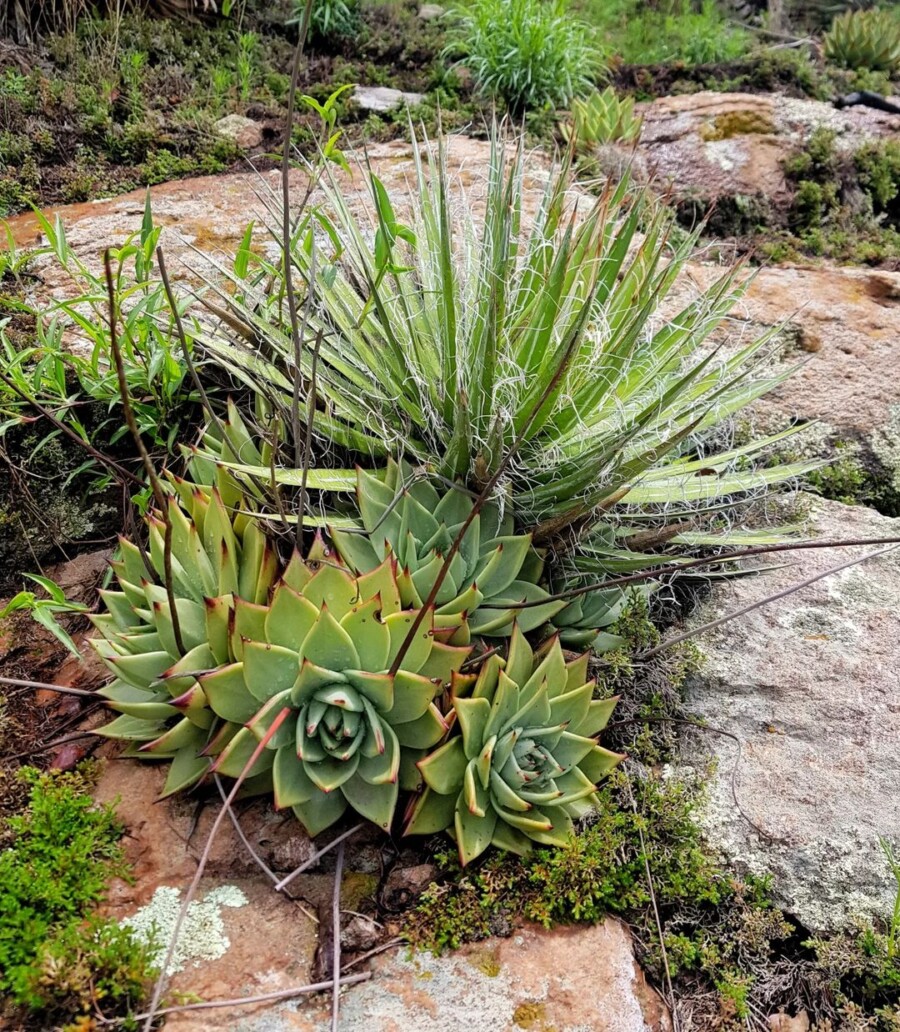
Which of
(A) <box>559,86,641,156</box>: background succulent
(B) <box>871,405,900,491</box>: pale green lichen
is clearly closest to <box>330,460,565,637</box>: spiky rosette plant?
(B) <box>871,405,900,491</box>: pale green lichen

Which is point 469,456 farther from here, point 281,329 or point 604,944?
point 604,944

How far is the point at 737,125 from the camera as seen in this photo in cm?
501

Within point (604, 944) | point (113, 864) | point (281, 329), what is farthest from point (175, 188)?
point (604, 944)

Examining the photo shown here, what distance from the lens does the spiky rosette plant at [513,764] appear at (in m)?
1.72

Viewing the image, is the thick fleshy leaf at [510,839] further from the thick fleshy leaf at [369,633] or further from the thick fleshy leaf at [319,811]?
the thick fleshy leaf at [369,633]

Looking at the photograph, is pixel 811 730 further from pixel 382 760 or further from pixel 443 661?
pixel 382 760

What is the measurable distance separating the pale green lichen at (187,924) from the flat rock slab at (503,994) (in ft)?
0.51

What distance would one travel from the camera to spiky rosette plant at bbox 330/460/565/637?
6.56 ft

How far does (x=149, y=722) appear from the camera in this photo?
74.9 inches

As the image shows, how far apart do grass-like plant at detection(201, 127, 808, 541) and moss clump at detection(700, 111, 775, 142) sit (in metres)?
3.04

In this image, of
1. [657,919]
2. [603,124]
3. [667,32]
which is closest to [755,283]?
[603,124]

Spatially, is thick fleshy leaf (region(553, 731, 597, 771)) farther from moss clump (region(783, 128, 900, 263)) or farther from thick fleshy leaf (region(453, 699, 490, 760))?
moss clump (region(783, 128, 900, 263))

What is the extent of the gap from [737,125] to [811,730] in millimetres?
4292

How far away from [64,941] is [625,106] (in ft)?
16.6
